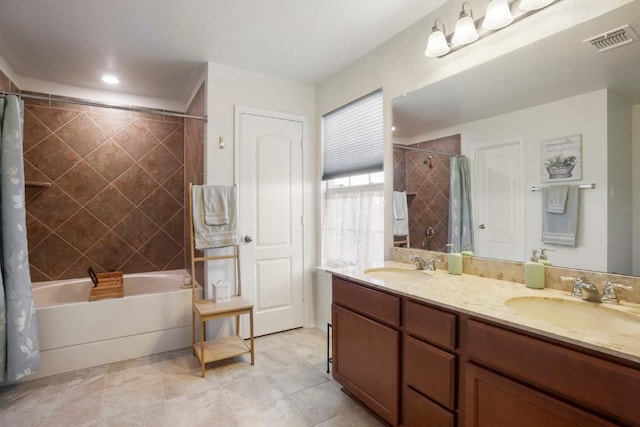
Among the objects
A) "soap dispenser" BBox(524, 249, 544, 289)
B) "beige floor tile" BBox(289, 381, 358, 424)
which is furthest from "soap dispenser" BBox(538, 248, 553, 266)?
"beige floor tile" BBox(289, 381, 358, 424)

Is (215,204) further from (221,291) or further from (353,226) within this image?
(353,226)

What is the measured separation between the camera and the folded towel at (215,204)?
2.62 metres

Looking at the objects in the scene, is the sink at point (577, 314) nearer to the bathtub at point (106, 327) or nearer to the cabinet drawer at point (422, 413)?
the cabinet drawer at point (422, 413)

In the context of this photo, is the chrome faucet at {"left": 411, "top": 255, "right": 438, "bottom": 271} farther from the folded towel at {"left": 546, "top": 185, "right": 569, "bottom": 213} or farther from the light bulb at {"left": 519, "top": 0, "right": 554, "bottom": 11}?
the light bulb at {"left": 519, "top": 0, "right": 554, "bottom": 11}

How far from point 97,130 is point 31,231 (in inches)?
47.2

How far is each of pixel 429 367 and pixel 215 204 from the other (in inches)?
79.2

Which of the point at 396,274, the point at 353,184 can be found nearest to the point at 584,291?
the point at 396,274

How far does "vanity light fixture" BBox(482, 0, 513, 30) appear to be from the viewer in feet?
5.01

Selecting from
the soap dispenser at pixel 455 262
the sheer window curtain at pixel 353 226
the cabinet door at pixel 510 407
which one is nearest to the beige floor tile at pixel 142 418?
the cabinet door at pixel 510 407

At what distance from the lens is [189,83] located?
3252 millimetres

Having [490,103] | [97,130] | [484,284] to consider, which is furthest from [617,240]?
[97,130]

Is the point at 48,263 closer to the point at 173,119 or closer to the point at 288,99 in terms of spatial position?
the point at 173,119

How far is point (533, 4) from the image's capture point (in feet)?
4.75

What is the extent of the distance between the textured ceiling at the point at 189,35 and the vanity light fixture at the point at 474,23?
0.27 meters
